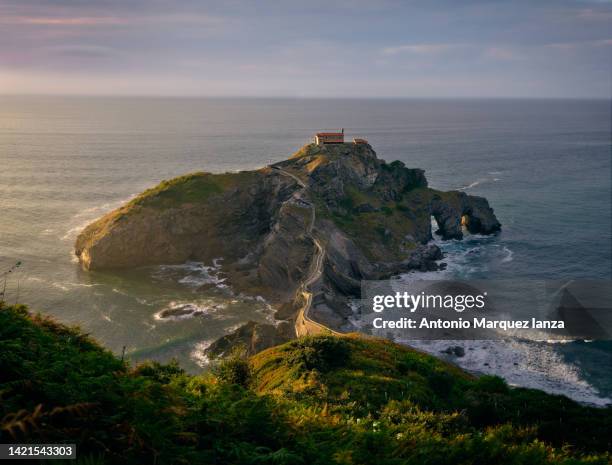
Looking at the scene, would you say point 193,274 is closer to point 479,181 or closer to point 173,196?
point 173,196

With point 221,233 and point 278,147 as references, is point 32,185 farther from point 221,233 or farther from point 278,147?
point 278,147

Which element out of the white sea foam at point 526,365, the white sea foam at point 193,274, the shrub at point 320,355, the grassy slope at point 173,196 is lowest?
the white sea foam at point 526,365

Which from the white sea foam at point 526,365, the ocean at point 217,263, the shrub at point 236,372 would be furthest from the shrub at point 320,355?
the white sea foam at point 526,365

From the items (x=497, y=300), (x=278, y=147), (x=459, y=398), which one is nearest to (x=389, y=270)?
(x=497, y=300)

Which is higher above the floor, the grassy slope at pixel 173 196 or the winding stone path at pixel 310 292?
the grassy slope at pixel 173 196

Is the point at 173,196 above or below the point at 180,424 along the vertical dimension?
below

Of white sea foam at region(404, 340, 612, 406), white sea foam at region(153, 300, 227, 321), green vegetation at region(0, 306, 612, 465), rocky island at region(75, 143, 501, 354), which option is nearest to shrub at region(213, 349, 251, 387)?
green vegetation at region(0, 306, 612, 465)

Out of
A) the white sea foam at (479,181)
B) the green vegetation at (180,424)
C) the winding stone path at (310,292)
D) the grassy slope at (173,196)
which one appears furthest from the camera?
the white sea foam at (479,181)

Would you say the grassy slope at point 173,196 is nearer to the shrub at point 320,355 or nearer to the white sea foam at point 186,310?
the white sea foam at point 186,310

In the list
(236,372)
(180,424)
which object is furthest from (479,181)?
(180,424)
